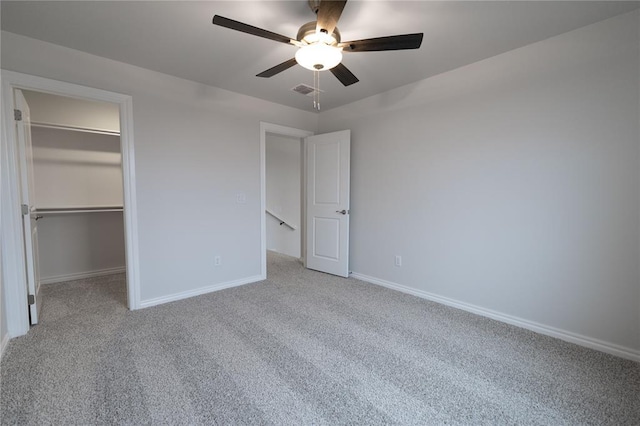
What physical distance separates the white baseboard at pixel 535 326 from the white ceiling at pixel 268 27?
2318 millimetres

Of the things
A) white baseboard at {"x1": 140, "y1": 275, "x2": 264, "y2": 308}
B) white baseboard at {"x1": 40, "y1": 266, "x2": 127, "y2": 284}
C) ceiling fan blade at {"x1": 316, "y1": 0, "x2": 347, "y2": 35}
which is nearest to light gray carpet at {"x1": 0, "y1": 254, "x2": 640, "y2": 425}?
white baseboard at {"x1": 140, "y1": 275, "x2": 264, "y2": 308}

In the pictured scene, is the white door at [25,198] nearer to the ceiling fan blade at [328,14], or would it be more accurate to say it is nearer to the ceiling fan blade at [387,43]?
the ceiling fan blade at [328,14]

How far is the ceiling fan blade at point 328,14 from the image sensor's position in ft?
4.62

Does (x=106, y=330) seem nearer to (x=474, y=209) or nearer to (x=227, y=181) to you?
(x=227, y=181)

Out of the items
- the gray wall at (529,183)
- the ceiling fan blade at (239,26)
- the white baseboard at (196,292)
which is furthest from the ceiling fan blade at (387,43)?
the white baseboard at (196,292)

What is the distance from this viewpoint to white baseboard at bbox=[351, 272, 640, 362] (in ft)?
6.43

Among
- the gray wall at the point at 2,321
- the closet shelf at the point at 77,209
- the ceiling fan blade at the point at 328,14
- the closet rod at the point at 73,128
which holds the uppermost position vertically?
the ceiling fan blade at the point at 328,14

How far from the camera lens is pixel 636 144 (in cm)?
186

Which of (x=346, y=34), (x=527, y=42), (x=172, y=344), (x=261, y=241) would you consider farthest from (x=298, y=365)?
(x=527, y=42)

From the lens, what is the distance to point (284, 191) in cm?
550

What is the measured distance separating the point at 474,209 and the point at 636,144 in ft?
3.64

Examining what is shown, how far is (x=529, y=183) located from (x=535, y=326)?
1.20 m

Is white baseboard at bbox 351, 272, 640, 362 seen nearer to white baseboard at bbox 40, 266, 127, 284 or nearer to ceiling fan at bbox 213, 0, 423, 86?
ceiling fan at bbox 213, 0, 423, 86

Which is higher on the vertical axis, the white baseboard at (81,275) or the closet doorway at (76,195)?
→ the closet doorway at (76,195)
